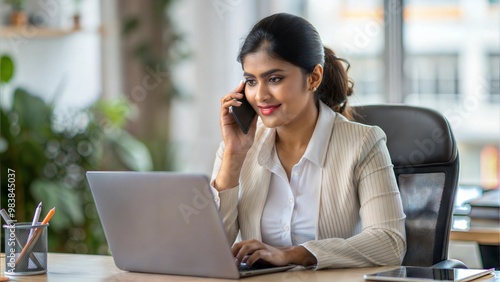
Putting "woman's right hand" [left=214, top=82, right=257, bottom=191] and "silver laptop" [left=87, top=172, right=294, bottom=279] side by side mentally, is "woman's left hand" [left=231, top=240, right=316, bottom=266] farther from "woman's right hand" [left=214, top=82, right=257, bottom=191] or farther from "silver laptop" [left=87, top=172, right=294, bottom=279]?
"woman's right hand" [left=214, top=82, right=257, bottom=191]

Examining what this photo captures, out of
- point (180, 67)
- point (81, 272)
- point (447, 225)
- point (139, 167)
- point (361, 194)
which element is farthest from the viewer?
point (180, 67)

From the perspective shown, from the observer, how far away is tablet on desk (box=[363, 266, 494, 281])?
160cm

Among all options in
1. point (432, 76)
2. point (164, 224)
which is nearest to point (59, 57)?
point (432, 76)

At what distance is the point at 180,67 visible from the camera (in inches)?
190

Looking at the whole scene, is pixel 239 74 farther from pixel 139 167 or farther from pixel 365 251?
pixel 365 251

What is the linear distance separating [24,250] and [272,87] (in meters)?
0.72

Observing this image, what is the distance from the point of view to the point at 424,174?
2219mm

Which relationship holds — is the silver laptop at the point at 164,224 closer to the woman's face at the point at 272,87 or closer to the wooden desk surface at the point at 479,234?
the woman's face at the point at 272,87

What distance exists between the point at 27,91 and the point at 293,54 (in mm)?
2489

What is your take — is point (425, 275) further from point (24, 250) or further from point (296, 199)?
point (24, 250)

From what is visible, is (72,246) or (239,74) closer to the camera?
(72,246)

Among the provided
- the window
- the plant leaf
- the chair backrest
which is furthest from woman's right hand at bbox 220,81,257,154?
the window

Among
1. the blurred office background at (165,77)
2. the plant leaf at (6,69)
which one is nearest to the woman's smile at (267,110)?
the blurred office background at (165,77)

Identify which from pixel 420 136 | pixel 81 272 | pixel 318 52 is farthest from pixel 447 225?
pixel 81 272
